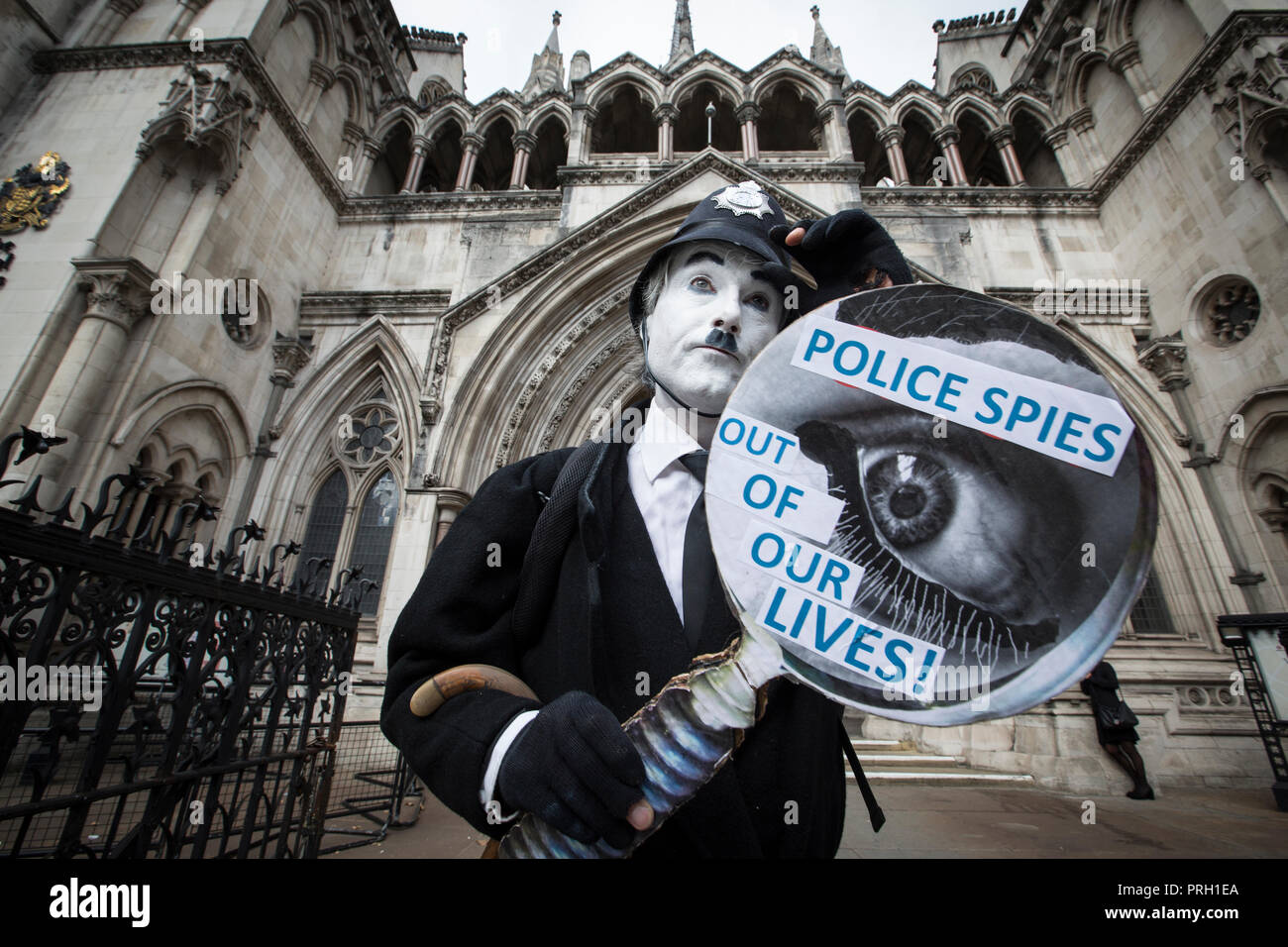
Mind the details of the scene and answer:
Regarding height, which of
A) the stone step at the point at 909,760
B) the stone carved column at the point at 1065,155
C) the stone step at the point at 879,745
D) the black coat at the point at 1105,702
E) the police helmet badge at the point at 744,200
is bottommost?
the stone step at the point at 909,760

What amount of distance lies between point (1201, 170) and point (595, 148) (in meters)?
12.5

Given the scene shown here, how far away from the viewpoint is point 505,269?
1027 centimetres

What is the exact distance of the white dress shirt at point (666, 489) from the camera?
1247 mm

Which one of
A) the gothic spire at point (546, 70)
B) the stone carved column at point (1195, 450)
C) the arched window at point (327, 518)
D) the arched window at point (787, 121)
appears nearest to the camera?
the stone carved column at point (1195, 450)

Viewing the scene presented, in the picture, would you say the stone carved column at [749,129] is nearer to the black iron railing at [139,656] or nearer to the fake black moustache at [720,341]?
the fake black moustache at [720,341]

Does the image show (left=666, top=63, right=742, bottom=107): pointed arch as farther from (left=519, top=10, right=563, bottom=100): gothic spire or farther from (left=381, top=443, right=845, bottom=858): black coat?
(left=381, top=443, right=845, bottom=858): black coat

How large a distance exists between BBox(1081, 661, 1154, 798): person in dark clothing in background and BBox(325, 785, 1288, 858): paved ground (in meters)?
0.21

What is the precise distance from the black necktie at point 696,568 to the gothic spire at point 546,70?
17.7 m

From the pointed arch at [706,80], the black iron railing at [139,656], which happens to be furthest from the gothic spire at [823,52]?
the black iron railing at [139,656]

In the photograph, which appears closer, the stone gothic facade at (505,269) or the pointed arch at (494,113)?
the stone gothic facade at (505,269)

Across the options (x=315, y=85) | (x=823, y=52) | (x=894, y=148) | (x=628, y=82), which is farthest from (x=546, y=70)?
(x=894, y=148)
